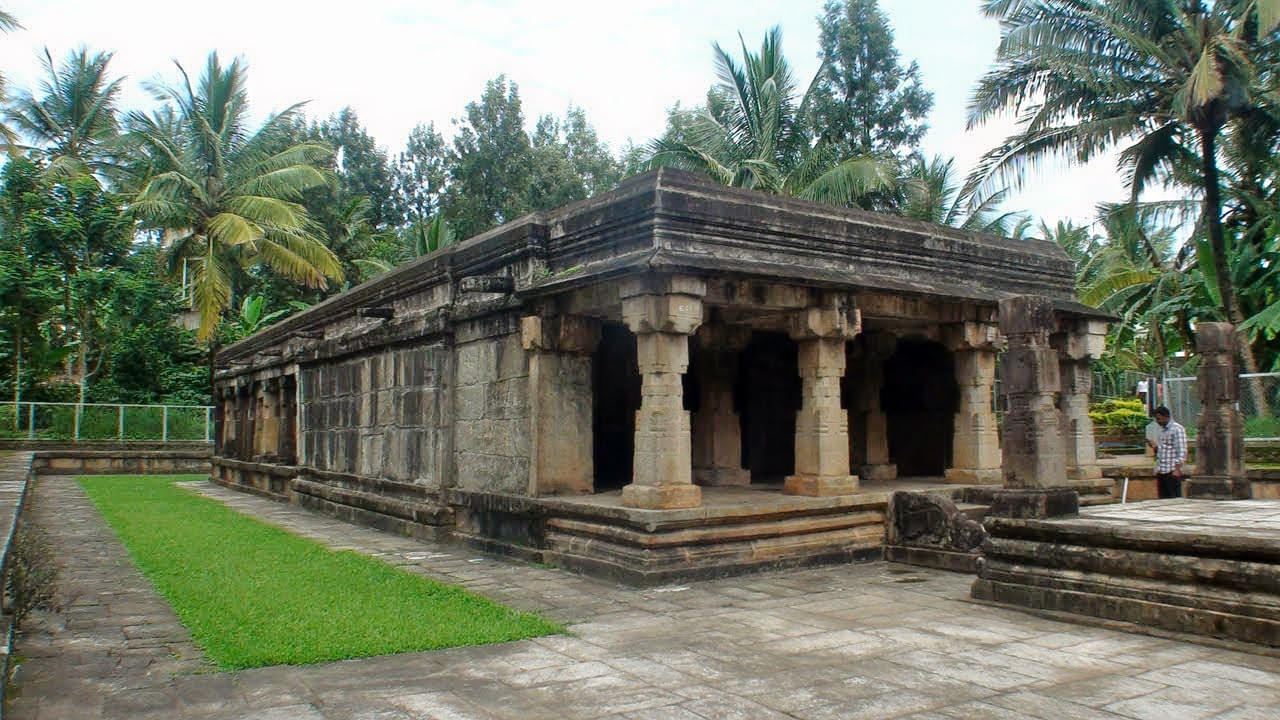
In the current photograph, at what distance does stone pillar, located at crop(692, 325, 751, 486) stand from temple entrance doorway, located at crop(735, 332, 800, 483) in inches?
59.7

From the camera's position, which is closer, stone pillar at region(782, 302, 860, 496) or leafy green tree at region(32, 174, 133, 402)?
stone pillar at region(782, 302, 860, 496)

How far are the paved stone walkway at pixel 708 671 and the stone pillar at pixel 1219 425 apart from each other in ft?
17.1

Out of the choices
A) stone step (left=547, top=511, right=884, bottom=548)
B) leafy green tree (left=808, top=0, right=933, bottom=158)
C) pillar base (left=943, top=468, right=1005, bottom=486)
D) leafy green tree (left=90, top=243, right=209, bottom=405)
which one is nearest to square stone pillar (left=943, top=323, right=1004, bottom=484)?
pillar base (left=943, top=468, right=1005, bottom=486)

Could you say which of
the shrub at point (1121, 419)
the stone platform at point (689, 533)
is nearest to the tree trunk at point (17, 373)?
the stone platform at point (689, 533)

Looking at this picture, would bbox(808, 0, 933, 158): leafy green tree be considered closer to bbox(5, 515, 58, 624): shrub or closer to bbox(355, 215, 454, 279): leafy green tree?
bbox(355, 215, 454, 279): leafy green tree

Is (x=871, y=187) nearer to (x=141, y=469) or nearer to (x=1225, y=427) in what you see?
(x=1225, y=427)

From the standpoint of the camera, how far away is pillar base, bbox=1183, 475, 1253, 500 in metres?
10.5

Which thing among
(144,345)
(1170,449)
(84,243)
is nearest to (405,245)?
(144,345)

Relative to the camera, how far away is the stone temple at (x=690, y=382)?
8.34 m

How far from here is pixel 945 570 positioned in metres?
8.65

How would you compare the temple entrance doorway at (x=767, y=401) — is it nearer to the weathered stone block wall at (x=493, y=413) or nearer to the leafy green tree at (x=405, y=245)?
the weathered stone block wall at (x=493, y=413)

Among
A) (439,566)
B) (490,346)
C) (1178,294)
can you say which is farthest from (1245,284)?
(439,566)

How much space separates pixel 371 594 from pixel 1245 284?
779 inches

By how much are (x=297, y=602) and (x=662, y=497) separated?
3047 mm
